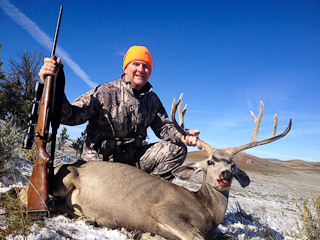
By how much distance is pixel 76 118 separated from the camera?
3.53 metres

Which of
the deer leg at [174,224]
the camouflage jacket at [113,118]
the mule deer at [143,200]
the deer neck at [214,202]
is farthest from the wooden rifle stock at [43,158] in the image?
the deer neck at [214,202]

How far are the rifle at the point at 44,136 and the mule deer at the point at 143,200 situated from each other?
1.05 ft

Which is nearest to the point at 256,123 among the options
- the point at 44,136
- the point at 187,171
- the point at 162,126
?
the point at 187,171

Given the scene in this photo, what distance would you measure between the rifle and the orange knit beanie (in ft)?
5.82

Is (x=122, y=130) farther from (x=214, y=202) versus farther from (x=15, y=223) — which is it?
(x=15, y=223)

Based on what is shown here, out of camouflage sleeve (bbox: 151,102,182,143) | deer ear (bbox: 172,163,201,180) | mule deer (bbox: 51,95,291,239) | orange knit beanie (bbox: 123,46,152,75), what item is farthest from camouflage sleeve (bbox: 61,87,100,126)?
A: deer ear (bbox: 172,163,201,180)

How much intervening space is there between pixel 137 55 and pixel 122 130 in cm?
157

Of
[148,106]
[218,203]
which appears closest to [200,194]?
[218,203]

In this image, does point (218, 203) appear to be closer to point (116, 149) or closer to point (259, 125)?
point (259, 125)

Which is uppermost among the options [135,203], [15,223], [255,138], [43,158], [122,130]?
[255,138]

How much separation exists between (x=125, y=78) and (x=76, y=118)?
1.43 metres

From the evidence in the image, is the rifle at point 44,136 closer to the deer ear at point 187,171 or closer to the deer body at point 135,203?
the deer body at point 135,203

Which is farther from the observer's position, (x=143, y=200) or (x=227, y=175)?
(x=227, y=175)

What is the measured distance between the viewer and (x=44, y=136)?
2617 millimetres
